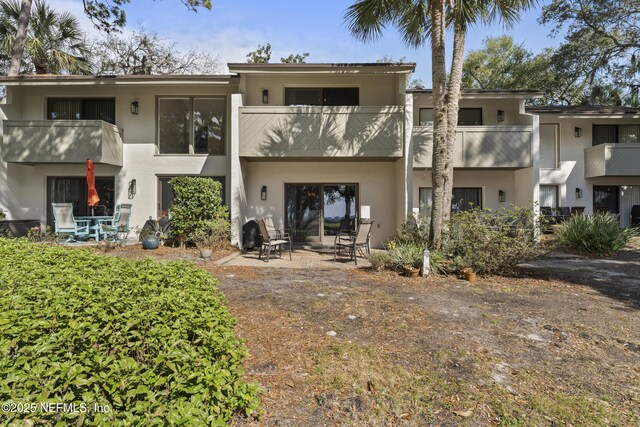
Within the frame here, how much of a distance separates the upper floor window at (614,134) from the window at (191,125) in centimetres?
1579

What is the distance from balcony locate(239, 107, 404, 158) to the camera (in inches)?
416

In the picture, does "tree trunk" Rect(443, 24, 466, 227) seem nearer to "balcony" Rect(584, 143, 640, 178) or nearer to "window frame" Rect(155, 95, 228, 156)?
"window frame" Rect(155, 95, 228, 156)

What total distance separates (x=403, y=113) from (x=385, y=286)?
21.3 ft

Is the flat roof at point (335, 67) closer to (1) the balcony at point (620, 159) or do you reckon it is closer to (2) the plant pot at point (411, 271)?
(2) the plant pot at point (411, 271)

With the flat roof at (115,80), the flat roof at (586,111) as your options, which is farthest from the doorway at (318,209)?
the flat roof at (586,111)

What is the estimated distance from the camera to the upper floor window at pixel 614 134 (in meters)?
14.6

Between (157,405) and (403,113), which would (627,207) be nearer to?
(403,113)

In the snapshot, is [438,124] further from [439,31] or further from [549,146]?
[549,146]

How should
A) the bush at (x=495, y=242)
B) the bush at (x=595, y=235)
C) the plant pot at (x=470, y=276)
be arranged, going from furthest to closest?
the bush at (x=595, y=235), the bush at (x=495, y=242), the plant pot at (x=470, y=276)

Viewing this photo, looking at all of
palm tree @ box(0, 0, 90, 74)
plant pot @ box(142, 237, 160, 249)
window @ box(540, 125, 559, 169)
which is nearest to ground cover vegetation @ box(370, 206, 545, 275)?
plant pot @ box(142, 237, 160, 249)

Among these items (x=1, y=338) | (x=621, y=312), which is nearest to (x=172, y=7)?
(x=1, y=338)

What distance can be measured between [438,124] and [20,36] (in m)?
16.0

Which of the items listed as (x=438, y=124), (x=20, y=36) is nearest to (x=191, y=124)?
(x=20, y=36)

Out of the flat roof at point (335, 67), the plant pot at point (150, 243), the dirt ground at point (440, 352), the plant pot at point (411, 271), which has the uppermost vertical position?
the flat roof at point (335, 67)
